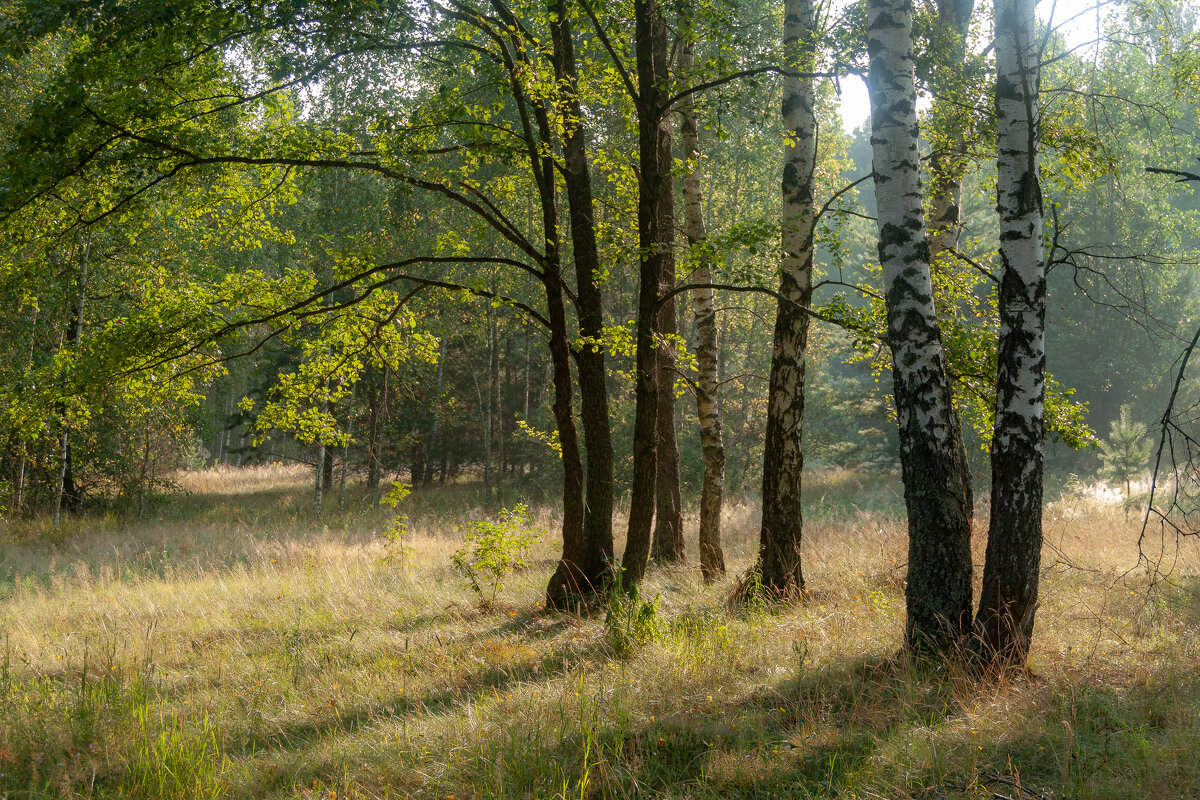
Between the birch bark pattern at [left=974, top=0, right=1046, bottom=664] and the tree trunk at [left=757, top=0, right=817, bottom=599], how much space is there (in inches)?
90.6

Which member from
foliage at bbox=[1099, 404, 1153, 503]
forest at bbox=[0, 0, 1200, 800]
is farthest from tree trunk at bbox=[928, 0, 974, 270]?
foliage at bbox=[1099, 404, 1153, 503]

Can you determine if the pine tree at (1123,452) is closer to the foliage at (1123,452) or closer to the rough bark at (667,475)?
the foliage at (1123,452)

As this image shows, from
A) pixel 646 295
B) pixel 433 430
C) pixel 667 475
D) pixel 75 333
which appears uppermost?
pixel 75 333

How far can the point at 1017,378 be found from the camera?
4.35 meters

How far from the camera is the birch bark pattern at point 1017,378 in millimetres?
4328

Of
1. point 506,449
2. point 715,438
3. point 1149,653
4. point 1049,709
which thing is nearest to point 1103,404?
point 506,449

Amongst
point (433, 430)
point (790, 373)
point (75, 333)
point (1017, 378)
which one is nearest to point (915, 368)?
point (1017, 378)

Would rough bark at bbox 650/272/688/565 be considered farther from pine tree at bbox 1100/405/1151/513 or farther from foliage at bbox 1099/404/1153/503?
foliage at bbox 1099/404/1153/503

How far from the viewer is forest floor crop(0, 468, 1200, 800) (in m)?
3.47

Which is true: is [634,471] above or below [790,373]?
below

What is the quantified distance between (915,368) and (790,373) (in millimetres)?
2205

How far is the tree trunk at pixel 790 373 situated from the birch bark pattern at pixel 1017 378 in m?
2.30

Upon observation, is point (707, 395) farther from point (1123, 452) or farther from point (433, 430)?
point (433, 430)

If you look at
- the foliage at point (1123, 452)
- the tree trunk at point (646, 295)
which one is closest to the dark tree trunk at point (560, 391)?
the tree trunk at point (646, 295)
